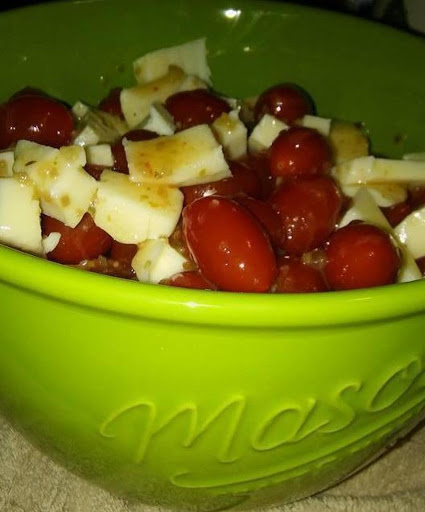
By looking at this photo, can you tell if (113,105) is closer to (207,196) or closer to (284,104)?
(284,104)

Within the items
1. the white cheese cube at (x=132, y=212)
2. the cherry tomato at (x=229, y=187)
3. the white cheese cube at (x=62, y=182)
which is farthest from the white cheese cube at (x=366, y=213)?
the white cheese cube at (x=62, y=182)

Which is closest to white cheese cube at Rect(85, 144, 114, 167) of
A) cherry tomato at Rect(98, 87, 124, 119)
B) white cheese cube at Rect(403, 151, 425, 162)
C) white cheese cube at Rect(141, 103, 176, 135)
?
white cheese cube at Rect(141, 103, 176, 135)

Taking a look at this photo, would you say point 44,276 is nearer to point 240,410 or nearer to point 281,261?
point 240,410

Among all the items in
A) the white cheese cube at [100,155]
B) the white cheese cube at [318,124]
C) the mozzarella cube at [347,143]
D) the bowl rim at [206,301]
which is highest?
the bowl rim at [206,301]

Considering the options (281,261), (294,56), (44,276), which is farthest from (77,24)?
(44,276)

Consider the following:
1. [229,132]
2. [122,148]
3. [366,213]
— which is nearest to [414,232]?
[366,213]

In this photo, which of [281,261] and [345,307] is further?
[281,261]

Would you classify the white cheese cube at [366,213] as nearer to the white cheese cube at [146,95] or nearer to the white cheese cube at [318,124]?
the white cheese cube at [318,124]
